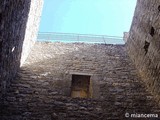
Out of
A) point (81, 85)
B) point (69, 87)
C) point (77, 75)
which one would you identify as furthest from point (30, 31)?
point (69, 87)

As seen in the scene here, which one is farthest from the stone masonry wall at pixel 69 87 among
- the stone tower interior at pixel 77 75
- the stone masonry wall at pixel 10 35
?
the stone masonry wall at pixel 10 35

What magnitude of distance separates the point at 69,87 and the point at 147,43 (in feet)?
7.31

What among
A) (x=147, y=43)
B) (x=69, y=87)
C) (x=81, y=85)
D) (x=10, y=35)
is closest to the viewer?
(x=10, y=35)

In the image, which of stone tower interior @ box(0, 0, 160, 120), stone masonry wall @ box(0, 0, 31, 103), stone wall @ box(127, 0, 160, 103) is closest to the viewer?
stone masonry wall @ box(0, 0, 31, 103)

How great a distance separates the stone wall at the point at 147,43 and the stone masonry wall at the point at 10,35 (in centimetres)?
299

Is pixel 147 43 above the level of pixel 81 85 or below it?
above

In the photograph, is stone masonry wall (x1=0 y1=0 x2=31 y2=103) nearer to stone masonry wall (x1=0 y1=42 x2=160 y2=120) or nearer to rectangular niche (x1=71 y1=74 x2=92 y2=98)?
stone masonry wall (x1=0 y1=42 x2=160 y2=120)

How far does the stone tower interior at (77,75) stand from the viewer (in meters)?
5.19

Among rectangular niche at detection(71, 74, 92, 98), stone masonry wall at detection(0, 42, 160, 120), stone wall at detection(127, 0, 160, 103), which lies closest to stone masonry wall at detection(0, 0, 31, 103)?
stone masonry wall at detection(0, 42, 160, 120)

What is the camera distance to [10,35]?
16.6 feet

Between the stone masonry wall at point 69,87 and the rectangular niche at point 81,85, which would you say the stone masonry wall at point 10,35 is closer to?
the stone masonry wall at point 69,87

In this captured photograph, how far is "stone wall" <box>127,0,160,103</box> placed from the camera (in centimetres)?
584

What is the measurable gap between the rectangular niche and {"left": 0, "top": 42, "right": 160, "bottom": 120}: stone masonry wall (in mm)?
163

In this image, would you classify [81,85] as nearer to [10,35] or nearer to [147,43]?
[147,43]
